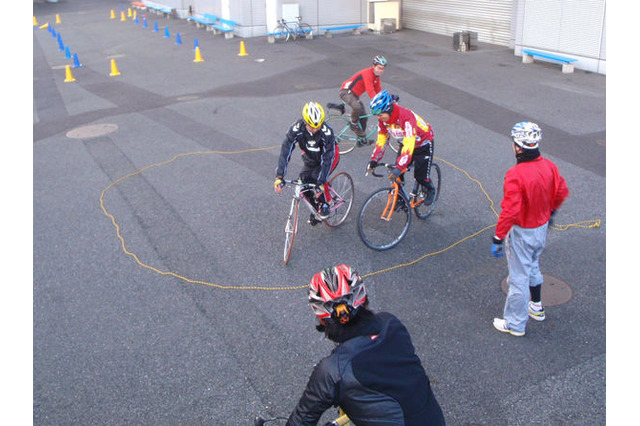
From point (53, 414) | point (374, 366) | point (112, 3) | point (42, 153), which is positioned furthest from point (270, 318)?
point (112, 3)

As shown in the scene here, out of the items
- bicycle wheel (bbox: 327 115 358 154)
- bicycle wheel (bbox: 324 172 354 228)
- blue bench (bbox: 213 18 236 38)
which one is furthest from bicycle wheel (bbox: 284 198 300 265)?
blue bench (bbox: 213 18 236 38)

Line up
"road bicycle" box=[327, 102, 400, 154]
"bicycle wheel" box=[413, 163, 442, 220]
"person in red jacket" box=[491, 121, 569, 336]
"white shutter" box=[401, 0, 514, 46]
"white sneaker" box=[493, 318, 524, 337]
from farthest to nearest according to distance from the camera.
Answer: "white shutter" box=[401, 0, 514, 46], "road bicycle" box=[327, 102, 400, 154], "bicycle wheel" box=[413, 163, 442, 220], "white sneaker" box=[493, 318, 524, 337], "person in red jacket" box=[491, 121, 569, 336]

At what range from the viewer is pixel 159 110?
15.3m

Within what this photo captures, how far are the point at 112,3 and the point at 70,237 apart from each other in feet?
149

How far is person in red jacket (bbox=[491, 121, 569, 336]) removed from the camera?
5246 mm

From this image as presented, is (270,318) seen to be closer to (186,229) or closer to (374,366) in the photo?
(186,229)

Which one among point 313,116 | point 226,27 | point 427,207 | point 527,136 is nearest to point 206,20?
point 226,27

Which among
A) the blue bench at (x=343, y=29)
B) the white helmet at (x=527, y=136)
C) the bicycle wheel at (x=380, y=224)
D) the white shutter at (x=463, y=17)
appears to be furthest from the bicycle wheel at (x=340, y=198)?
the blue bench at (x=343, y=29)

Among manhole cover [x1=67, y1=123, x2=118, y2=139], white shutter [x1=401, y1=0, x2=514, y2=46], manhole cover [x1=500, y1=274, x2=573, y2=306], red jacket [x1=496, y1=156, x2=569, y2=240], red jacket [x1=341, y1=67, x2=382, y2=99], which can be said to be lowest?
manhole cover [x1=500, y1=274, x2=573, y2=306]

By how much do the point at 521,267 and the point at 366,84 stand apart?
6.88m

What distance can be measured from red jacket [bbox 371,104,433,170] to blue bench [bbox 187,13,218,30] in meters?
23.4

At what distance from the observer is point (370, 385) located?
2.87 metres

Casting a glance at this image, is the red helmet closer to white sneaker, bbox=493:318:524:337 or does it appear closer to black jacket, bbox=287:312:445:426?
black jacket, bbox=287:312:445:426

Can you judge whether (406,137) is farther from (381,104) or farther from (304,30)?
(304,30)
